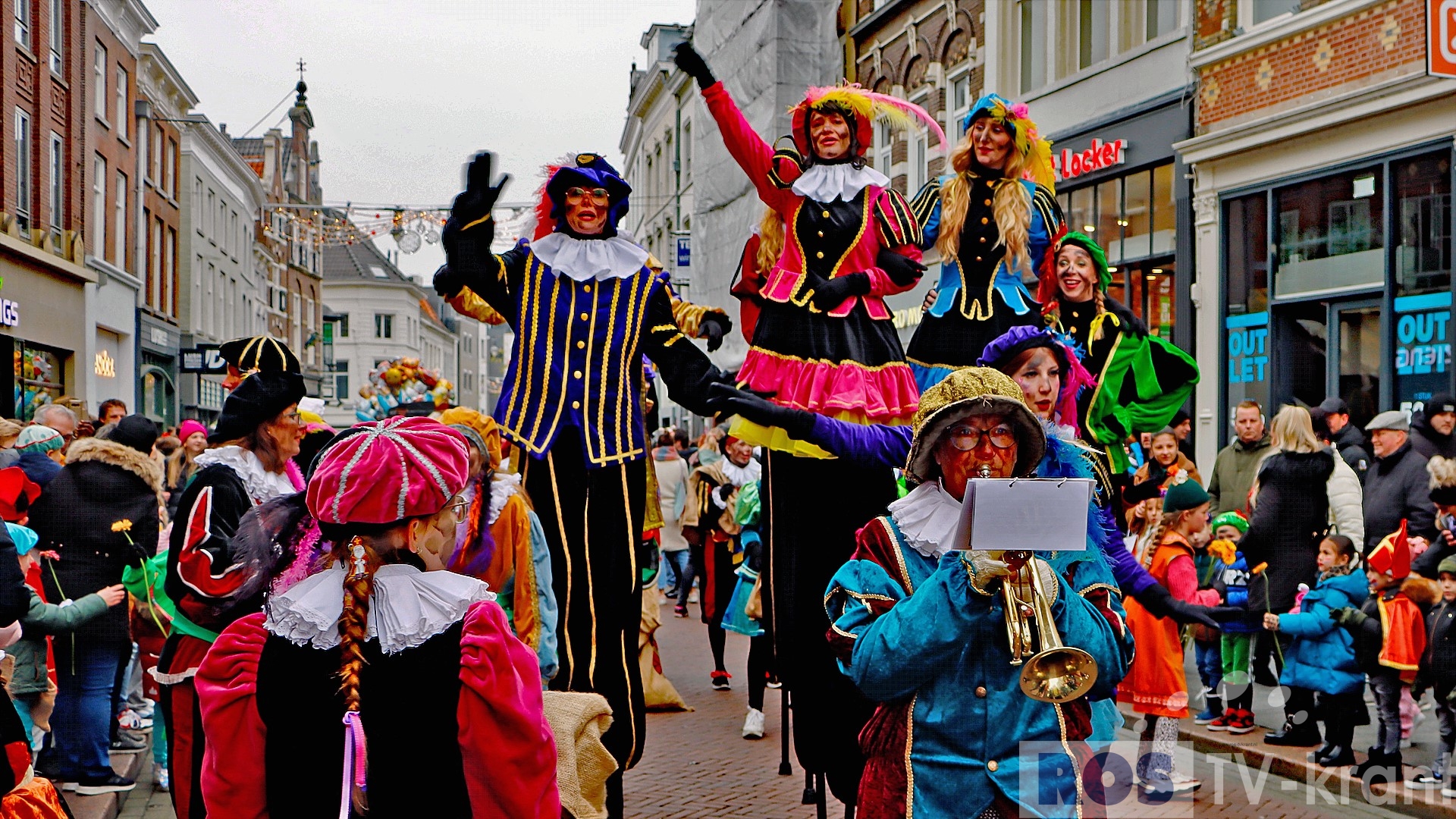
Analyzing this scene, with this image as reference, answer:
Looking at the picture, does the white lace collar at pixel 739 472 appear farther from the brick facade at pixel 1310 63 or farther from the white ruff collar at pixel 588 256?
the brick facade at pixel 1310 63

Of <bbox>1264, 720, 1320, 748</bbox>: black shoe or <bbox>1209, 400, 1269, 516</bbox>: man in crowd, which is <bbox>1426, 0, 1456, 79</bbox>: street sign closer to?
<bbox>1209, 400, 1269, 516</bbox>: man in crowd

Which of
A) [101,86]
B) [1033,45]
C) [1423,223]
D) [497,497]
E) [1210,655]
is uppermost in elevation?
[101,86]

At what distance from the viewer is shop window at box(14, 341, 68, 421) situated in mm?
22219

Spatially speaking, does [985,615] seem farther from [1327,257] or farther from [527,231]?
[1327,257]

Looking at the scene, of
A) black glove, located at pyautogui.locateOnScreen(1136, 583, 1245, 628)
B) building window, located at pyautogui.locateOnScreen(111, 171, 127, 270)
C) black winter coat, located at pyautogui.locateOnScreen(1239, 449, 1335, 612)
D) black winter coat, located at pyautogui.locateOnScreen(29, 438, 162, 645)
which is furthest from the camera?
building window, located at pyautogui.locateOnScreen(111, 171, 127, 270)

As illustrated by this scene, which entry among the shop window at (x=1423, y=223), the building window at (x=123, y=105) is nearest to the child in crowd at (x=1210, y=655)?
the shop window at (x=1423, y=223)

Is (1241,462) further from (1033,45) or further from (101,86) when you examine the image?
(101,86)

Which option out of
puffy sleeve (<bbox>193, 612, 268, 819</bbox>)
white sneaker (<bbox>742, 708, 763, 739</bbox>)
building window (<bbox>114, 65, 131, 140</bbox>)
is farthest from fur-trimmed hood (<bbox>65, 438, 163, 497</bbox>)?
building window (<bbox>114, 65, 131, 140</bbox>)

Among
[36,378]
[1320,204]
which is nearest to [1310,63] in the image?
[1320,204]

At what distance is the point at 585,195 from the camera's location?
484 centimetres

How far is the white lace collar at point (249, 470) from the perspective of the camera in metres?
4.06

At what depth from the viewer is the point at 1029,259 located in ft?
17.7

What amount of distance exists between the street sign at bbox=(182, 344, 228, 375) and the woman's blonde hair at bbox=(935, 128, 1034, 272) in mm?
4004

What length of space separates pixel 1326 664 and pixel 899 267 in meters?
3.43
